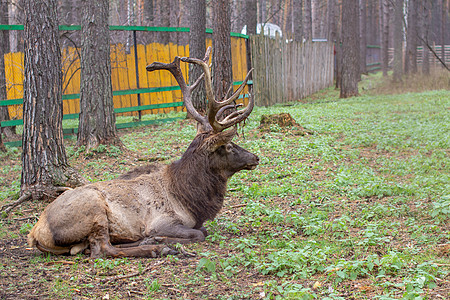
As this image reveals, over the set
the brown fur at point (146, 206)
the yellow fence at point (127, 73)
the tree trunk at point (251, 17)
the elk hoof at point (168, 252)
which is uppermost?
the tree trunk at point (251, 17)

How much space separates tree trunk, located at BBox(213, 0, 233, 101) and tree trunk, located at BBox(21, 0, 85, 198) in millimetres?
5576

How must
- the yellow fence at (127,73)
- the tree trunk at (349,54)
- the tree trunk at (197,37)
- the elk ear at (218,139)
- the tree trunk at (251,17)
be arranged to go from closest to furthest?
the elk ear at (218,139) < the yellow fence at (127,73) < the tree trunk at (197,37) < the tree trunk at (251,17) < the tree trunk at (349,54)

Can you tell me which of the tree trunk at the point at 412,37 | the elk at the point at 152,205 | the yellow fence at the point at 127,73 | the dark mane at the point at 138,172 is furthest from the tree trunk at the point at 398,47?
the dark mane at the point at 138,172

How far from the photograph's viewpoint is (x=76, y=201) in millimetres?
5562

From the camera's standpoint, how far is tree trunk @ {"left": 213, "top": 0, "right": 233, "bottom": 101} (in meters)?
12.5

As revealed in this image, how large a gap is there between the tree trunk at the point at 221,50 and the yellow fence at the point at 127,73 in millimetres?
4147

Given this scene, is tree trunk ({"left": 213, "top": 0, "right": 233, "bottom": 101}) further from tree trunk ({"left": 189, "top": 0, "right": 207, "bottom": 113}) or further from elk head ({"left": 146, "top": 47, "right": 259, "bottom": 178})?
elk head ({"left": 146, "top": 47, "right": 259, "bottom": 178})

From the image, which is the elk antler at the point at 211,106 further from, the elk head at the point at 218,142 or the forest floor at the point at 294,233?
the forest floor at the point at 294,233

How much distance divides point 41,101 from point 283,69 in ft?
49.2

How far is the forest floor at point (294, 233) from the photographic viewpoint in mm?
4293

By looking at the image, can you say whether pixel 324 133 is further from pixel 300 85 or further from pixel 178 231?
pixel 300 85

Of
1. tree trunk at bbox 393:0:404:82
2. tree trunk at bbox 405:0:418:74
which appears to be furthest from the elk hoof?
tree trunk at bbox 405:0:418:74

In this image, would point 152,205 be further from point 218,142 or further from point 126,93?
point 126,93

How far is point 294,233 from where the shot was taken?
231 inches
